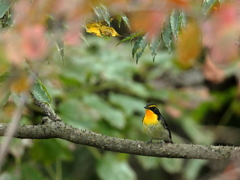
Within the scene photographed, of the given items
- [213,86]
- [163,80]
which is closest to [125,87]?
[163,80]

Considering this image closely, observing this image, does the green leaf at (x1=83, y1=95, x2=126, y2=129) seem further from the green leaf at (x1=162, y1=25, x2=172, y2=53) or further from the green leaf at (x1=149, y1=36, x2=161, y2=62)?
the green leaf at (x1=162, y1=25, x2=172, y2=53)

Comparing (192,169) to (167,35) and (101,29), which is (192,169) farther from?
(167,35)

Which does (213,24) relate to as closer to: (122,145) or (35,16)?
(35,16)


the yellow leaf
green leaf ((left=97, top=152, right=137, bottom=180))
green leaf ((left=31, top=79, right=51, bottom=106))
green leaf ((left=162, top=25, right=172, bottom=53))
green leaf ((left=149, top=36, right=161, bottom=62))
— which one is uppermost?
green leaf ((left=162, top=25, right=172, bottom=53))

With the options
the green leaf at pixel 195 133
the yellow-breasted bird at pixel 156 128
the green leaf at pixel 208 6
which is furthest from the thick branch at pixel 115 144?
the green leaf at pixel 195 133

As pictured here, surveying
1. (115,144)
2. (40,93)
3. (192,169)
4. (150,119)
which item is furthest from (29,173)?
(192,169)

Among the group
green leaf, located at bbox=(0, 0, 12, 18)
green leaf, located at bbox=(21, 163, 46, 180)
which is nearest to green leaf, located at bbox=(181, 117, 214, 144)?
green leaf, located at bbox=(21, 163, 46, 180)

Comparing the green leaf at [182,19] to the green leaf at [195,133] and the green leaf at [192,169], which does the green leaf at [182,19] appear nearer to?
the green leaf at [195,133]
